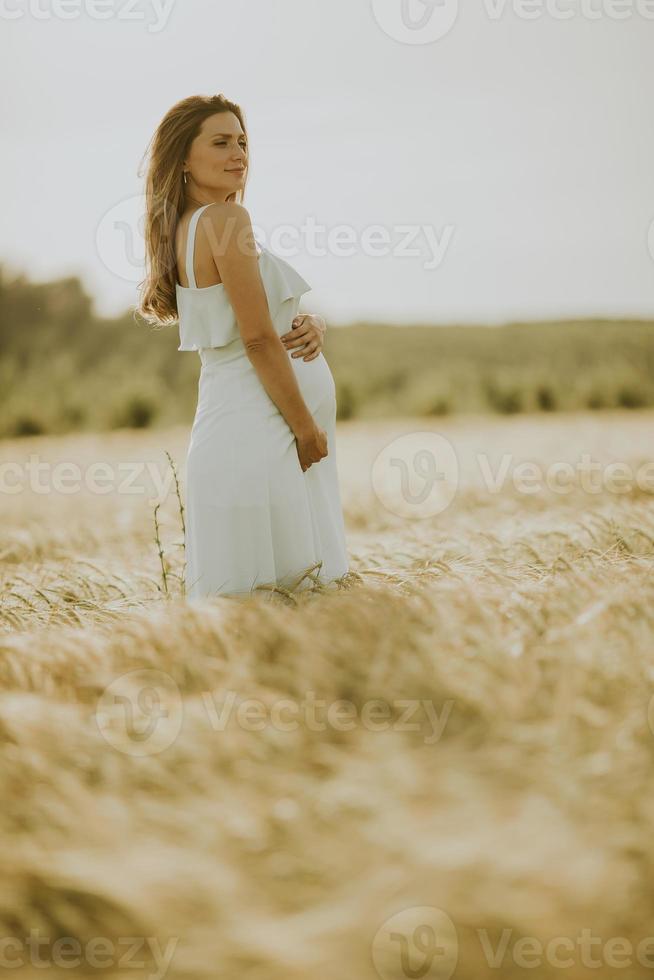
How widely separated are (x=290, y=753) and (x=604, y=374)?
13.2m

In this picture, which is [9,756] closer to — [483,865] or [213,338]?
[483,865]

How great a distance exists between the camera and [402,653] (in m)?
1.51

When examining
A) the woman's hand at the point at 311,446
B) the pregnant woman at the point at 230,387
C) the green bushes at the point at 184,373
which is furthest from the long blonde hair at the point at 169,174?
the green bushes at the point at 184,373

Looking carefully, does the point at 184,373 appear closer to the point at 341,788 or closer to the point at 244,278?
the point at 244,278

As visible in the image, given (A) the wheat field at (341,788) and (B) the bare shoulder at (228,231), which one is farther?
(B) the bare shoulder at (228,231)

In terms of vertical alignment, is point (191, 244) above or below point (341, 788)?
above

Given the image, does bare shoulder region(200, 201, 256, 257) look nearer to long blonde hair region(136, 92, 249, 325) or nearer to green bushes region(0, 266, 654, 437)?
long blonde hair region(136, 92, 249, 325)

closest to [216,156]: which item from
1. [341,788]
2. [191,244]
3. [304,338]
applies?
[191,244]

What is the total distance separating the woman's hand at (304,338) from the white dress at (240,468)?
4 centimetres

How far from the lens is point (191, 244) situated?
7.50 feet

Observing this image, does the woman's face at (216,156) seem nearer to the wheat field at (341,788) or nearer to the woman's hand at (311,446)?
the woman's hand at (311,446)

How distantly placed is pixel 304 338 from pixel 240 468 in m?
0.43

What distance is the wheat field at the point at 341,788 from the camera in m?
0.93

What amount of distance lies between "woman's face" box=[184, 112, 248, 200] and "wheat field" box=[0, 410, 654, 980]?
1.14 meters
